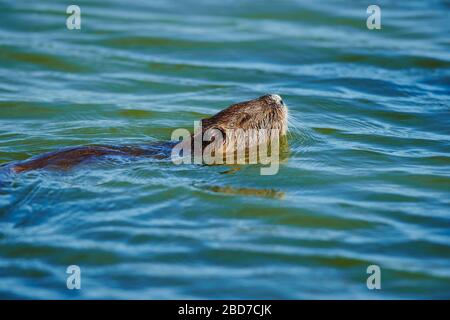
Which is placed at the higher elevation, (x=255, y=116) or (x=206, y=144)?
(x=255, y=116)

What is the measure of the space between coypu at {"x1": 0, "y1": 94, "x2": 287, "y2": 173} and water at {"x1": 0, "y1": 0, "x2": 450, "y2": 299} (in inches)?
6.2

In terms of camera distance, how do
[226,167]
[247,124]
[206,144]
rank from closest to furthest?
[226,167]
[206,144]
[247,124]

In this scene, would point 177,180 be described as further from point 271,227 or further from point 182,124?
point 182,124

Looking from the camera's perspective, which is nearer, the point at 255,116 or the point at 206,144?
the point at 206,144

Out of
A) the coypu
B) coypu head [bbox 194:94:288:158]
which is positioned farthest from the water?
coypu head [bbox 194:94:288:158]

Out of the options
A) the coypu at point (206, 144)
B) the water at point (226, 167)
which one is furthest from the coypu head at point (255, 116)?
the water at point (226, 167)

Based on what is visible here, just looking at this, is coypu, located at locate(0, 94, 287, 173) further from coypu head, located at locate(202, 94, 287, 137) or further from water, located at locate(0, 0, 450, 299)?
water, located at locate(0, 0, 450, 299)

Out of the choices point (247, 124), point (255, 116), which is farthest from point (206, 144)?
point (255, 116)

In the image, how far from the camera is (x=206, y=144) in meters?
7.91

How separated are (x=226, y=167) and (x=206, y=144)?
0.33 m

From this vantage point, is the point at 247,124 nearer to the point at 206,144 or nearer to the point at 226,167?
the point at 206,144

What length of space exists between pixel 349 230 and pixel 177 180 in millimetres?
1665

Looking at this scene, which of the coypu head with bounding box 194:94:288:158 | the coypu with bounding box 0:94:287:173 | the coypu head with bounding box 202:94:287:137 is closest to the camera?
the coypu with bounding box 0:94:287:173

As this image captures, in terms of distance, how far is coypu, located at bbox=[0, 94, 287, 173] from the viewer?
7.26 metres
